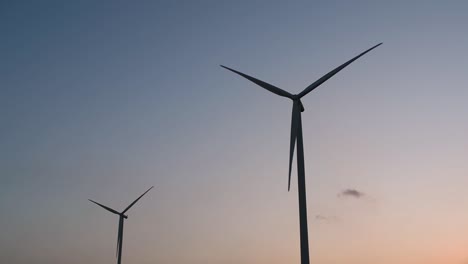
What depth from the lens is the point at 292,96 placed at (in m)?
65.2

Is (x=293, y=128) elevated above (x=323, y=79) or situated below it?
below

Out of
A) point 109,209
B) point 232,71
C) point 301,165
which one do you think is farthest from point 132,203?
point 301,165

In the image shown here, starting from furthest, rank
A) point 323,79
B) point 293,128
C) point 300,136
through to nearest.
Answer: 1. point 323,79
2. point 293,128
3. point 300,136

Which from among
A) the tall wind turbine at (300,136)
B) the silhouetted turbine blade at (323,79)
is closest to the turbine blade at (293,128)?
the tall wind turbine at (300,136)

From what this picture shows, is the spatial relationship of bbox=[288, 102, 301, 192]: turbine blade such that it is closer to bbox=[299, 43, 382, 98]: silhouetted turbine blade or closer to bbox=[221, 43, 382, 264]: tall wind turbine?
bbox=[221, 43, 382, 264]: tall wind turbine

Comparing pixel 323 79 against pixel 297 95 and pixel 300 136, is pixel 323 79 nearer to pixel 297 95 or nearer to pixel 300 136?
pixel 297 95

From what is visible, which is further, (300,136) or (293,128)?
(293,128)

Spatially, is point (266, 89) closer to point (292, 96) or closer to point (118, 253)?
point (292, 96)

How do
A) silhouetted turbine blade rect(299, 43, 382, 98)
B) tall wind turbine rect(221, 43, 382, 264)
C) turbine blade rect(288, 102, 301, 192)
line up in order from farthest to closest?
silhouetted turbine blade rect(299, 43, 382, 98)
turbine blade rect(288, 102, 301, 192)
tall wind turbine rect(221, 43, 382, 264)

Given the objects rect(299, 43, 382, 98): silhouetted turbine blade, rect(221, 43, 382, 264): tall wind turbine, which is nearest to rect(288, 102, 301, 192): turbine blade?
rect(221, 43, 382, 264): tall wind turbine

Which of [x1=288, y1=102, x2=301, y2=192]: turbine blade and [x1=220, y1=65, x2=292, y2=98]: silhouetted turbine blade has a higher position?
[x1=220, y1=65, x2=292, y2=98]: silhouetted turbine blade

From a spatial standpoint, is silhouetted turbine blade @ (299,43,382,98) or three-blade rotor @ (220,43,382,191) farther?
silhouetted turbine blade @ (299,43,382,98)

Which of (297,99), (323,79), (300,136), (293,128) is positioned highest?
(323,79)

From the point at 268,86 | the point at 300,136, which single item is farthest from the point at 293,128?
the point at 268,86
